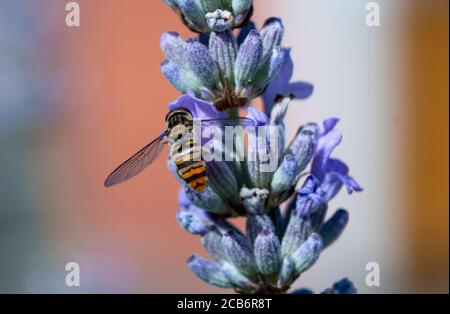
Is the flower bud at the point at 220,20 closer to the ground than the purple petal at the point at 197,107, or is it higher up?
higher up

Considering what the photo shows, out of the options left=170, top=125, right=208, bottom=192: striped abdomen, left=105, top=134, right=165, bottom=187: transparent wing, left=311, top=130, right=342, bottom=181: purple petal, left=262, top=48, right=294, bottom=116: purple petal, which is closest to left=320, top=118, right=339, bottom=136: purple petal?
left=311, top=130, right=342, bottom=181: purple petal

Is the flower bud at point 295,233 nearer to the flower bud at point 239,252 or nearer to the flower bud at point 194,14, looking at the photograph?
the flower bud at point 239,252

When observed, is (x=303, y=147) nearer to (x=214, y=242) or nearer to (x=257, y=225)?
(x=257, y=225)

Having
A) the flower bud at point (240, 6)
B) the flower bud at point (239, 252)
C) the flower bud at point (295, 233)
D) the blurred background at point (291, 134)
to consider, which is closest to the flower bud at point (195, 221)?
the flower bud at point (239, 252)

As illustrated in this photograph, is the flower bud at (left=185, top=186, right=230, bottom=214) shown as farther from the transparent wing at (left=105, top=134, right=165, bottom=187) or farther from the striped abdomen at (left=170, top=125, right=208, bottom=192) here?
the transparent wing at (left=105, top=134, right=165, bottom=187)

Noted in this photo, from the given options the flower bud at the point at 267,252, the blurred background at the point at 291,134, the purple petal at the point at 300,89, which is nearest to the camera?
the flower bud at the point at 267,252

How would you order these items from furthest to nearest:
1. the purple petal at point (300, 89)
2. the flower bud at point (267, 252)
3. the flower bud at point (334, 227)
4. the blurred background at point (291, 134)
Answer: the blurred background at point (291, 134) < the purple petal at point (300, 89) < the flower bud at point (334, 227) < the flower bud at point (267, 252)

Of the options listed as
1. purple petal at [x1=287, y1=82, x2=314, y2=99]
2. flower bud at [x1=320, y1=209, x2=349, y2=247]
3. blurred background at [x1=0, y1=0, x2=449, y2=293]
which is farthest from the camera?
blurred background at [x1=0, y1=0, x2=449, y2=293]

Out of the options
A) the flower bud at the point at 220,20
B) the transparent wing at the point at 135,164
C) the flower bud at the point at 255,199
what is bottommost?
Result: the flower bud at the point at 255,199
